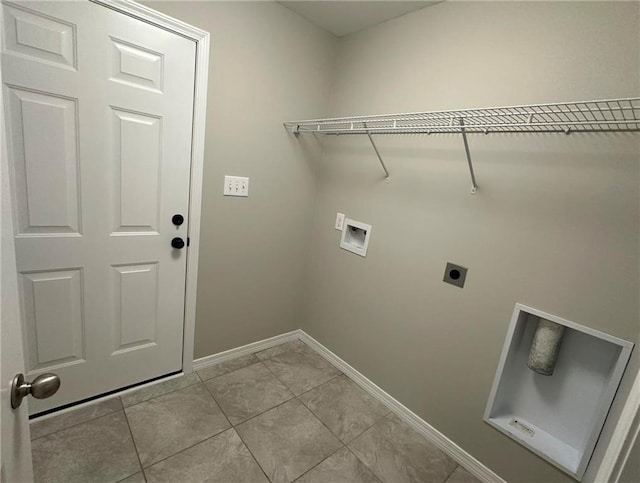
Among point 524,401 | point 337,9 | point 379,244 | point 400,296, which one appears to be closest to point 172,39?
point 337,9

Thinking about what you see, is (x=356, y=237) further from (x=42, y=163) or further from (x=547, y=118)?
(x=42, y=163)

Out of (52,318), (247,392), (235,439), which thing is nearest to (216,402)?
(247,392)

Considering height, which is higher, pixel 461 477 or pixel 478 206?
pixel 478 206

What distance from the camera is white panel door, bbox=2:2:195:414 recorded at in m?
1.29

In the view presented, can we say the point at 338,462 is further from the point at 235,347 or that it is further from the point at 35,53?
the point at 35,53

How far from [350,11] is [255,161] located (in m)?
1.08

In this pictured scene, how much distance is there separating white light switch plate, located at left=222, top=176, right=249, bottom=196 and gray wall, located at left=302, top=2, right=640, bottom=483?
0.64 metres

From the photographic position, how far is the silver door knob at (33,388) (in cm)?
59

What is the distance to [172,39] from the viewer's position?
1.55 metres

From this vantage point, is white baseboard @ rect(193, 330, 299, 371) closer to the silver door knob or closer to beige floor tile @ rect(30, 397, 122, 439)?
beige floor tile @ rect(30, 397, 122, 439)

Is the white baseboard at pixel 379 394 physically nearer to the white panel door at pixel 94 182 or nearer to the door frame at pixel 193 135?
the door frame at pixel 193 135

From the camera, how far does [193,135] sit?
1.72 meters

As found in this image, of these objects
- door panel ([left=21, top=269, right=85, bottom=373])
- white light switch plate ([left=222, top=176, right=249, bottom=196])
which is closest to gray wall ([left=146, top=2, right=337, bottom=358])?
white light switch plate ([left=222, top=176, right=249, bottom=196])

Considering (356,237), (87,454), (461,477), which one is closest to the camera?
(87,454)
